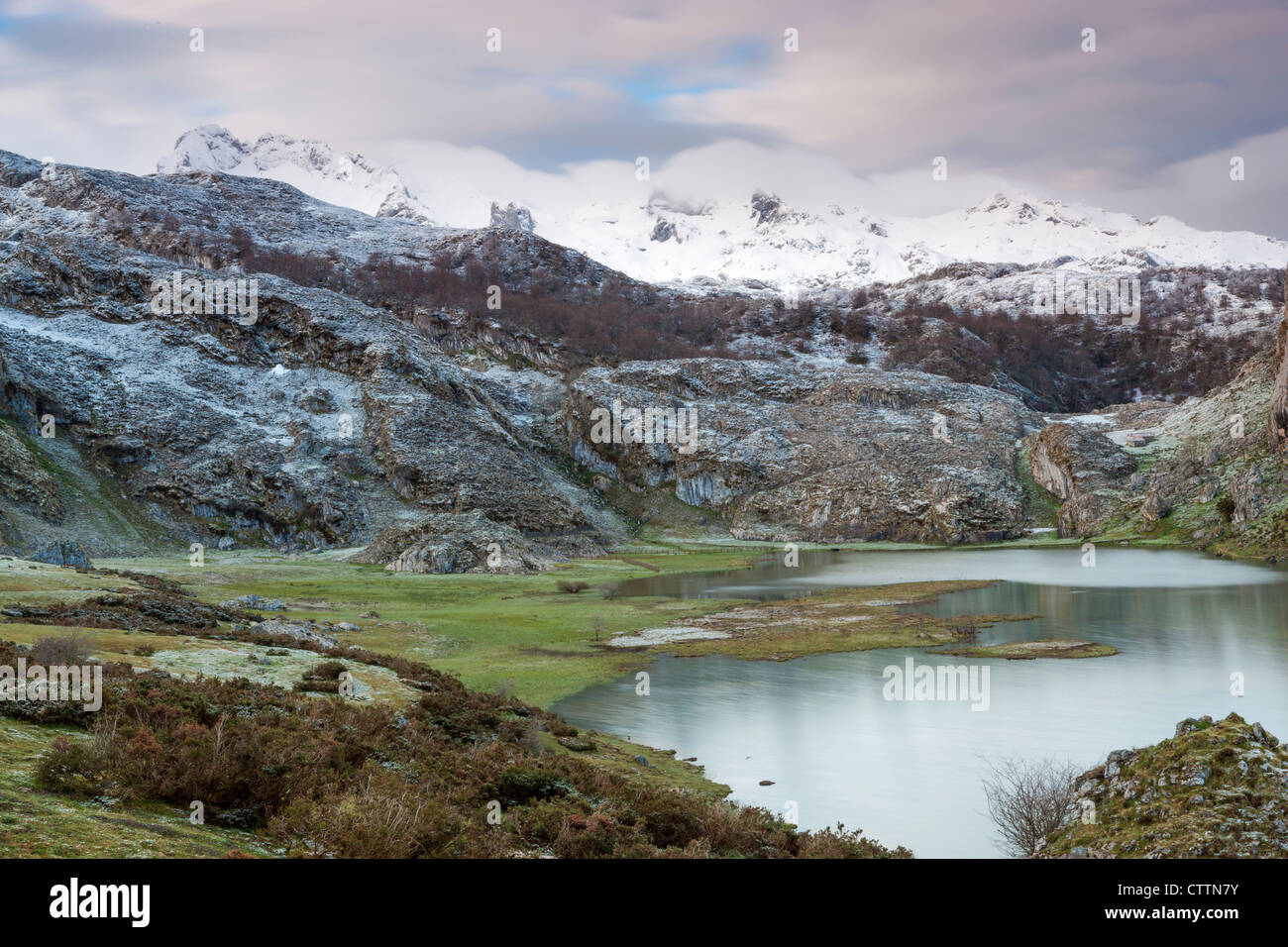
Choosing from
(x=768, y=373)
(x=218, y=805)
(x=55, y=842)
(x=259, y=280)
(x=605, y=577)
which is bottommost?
(x=605, y=577)

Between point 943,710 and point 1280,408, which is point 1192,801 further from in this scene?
point 1280,408

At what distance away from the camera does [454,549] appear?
300ft

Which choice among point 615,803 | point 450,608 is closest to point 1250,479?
point 450,608

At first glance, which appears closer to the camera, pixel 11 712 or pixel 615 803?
pixel 11 712

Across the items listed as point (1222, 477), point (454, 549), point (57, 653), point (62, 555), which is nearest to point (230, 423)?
point (62, 555)

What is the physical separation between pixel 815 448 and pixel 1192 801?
140 meters

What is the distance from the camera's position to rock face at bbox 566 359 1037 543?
135875 millimetres

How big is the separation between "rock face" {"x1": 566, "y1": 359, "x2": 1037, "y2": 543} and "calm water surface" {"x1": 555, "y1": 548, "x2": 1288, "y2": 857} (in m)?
75.0

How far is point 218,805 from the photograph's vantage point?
13812mm

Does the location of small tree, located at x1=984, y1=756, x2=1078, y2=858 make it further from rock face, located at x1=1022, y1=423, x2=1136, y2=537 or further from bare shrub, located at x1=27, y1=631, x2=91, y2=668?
rock face, located at x1=1022, y1=423, x2=1136, y2=537
